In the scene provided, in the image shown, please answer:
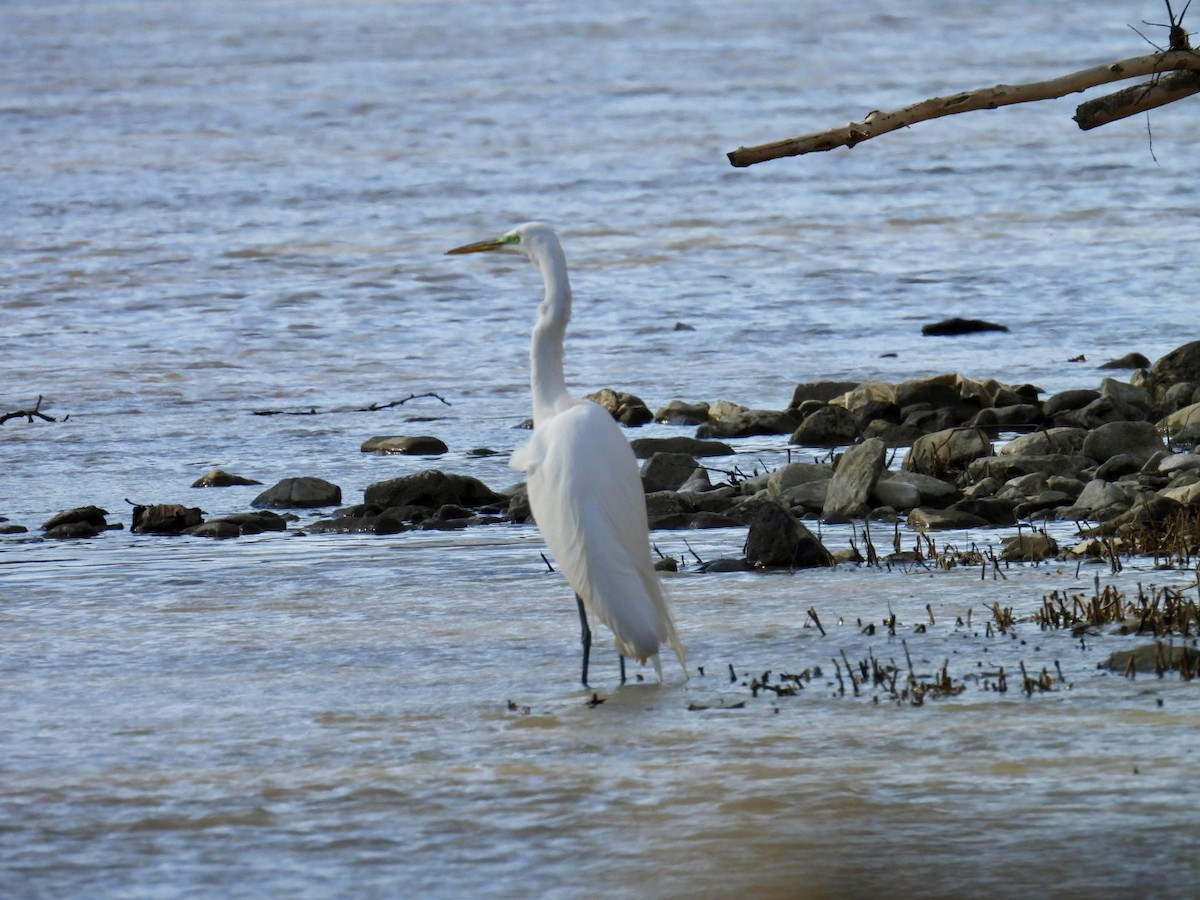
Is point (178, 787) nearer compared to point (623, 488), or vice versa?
point (178, 787)

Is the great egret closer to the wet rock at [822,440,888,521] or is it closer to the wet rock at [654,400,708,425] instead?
the wet rock at [822,440,888,521]

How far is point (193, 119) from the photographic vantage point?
34.4 metres

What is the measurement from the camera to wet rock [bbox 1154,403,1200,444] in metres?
10.1

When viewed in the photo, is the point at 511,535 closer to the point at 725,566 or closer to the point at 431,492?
the point at 431,492

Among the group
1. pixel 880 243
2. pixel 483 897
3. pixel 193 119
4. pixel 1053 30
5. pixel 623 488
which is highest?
pixel 1053 30

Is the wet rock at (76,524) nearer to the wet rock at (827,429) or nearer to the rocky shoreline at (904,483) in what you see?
the rocky shoreline at (904,483)

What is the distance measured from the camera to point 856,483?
29.2ft

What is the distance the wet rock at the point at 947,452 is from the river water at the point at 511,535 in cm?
97

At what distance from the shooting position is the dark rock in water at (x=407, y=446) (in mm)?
11195

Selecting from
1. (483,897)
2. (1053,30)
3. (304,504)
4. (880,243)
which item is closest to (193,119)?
(880,243)

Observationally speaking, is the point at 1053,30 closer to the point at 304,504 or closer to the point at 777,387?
the point at 777,387

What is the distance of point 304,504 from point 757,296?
817 centimetres

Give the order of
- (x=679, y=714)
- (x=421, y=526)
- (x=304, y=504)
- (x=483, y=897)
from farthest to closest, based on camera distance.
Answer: (x=304, y=504) → (x=421, y=526) → (x=679, y=714) → (x=483, y=897)

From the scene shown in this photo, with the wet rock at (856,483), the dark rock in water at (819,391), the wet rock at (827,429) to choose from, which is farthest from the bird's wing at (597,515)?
the dark rock in water at (819,391)
